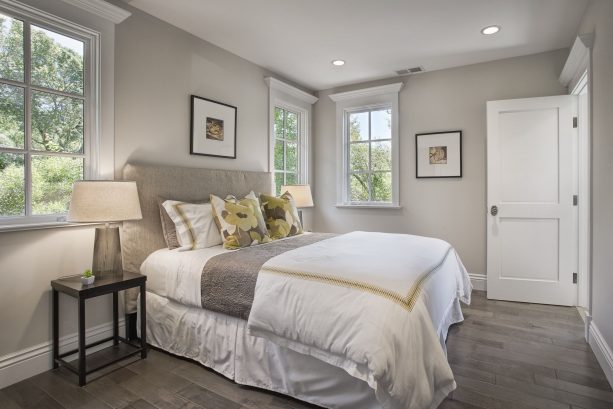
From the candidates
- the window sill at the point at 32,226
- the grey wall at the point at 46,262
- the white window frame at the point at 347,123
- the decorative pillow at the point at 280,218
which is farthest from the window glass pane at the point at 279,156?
the window sill at the point at 32,226

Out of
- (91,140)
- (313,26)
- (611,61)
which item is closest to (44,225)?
(91,140)

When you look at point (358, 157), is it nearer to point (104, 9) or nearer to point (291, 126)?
point (291, 126)

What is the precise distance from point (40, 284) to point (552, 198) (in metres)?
4.30

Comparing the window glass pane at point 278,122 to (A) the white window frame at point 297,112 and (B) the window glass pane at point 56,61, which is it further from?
(B) the window glass pane at point 56,61

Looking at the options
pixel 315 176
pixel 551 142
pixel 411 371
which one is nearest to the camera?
pixel 411 371

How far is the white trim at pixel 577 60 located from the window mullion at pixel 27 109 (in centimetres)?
370

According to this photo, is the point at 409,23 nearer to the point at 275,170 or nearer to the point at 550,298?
the point at 275,170

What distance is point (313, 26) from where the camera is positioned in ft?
9.94

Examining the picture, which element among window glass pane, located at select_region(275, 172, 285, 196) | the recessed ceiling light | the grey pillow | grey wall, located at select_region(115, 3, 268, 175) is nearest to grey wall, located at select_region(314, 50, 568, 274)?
the recessed ceiling light

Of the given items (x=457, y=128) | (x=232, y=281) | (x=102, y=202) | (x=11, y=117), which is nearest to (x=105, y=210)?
(x=102, y=202)

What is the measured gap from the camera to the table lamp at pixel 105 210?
6.73 feet

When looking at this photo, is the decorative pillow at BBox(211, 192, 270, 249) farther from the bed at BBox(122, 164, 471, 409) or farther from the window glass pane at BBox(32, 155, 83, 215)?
the window glass pane at BBox(32, 155, 83, 215)

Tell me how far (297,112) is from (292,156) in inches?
24.0

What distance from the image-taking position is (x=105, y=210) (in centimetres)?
211
